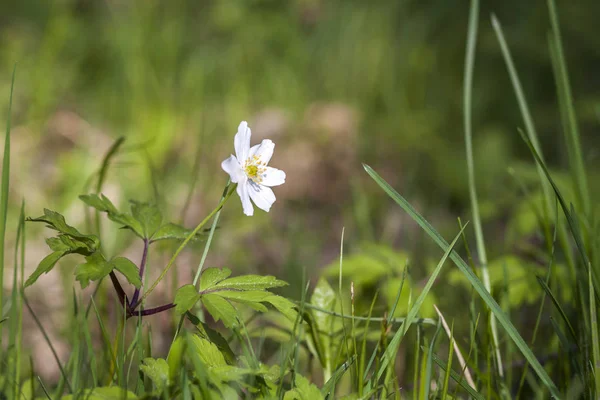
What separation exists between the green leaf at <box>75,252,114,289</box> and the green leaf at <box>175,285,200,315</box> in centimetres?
11

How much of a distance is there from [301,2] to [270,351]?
3.10m

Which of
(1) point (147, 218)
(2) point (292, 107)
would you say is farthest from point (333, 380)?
(2) point (292, 107)

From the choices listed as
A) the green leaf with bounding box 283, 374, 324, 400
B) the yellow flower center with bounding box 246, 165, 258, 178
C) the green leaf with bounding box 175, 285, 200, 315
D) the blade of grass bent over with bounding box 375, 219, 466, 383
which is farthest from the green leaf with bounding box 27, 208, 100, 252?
the blade of grass bent over with bounding box 375, 219, 466, 383

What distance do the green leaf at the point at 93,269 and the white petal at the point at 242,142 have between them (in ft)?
0.89

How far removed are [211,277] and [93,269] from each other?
0.18m

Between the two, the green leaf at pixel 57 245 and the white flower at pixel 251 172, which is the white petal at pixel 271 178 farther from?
the green leaf at pixel 57 245

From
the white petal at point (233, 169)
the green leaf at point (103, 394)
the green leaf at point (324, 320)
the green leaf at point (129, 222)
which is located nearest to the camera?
the green leaf at point (103, 394)

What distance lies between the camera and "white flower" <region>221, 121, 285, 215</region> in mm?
922

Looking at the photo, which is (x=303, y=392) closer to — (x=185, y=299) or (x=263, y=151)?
(x=185, y=299)

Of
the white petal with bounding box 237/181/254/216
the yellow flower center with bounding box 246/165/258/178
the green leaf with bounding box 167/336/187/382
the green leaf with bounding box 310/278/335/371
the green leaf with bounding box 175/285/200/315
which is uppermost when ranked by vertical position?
the yellow flower center with bounding box 246/165/258/178

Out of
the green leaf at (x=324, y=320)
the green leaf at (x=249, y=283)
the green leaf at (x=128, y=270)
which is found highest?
the green leaf at (x=128, y=270)

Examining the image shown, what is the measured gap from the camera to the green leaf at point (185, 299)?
2.72 ft

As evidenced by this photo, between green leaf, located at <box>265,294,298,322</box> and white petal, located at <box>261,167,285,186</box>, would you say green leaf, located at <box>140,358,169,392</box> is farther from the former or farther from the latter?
white petal, located at <box>261,167,285,186</box>

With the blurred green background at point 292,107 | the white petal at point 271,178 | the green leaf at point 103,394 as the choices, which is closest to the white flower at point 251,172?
the white petal at point 271,178
